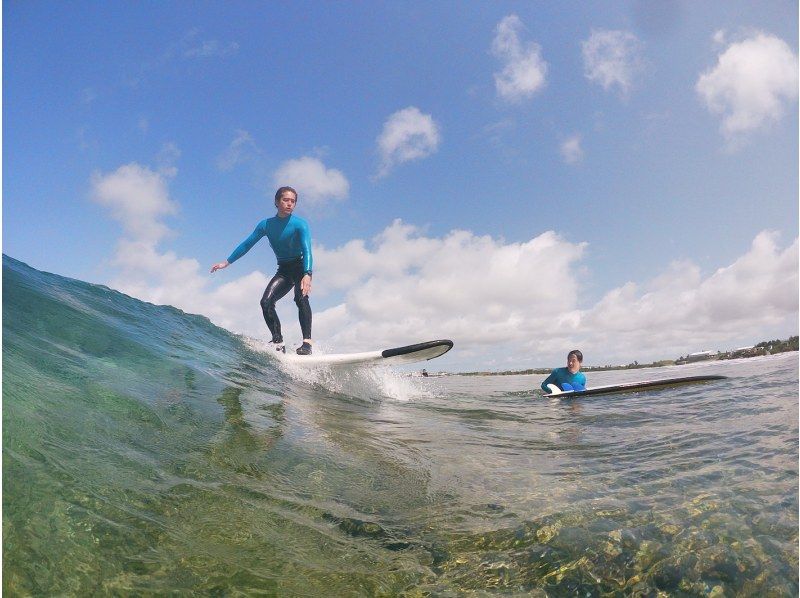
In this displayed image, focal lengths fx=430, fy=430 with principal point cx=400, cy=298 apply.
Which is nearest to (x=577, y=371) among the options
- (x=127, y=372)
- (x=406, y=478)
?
(x=406, y=478)

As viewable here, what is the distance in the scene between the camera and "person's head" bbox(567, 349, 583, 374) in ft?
40.5

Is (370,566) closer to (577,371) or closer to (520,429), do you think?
(520,429)

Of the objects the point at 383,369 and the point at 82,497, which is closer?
the point at 82,497

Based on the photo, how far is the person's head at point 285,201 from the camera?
989 centimetres

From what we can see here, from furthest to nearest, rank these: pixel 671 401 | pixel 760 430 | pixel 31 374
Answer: pixel 671 401, pixel 760 430, pixel 31 374

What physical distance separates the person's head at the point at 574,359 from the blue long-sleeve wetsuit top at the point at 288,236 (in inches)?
310

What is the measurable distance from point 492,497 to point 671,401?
23.6ft

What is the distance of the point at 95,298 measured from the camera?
36.5 ft

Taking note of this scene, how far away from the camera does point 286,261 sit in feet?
33.0

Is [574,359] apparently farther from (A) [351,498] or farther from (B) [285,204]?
(A) [351,498]

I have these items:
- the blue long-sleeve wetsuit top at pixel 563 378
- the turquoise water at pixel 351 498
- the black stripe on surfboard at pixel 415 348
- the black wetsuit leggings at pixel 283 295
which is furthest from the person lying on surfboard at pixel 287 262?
the blue long-sleeve wetsuit top at pixel 563 378

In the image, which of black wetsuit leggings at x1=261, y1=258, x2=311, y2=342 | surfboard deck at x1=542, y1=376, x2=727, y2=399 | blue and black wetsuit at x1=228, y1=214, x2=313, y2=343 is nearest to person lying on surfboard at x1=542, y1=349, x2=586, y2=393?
surfboard deck at x1=542, y1=376, x2=727, y2=399

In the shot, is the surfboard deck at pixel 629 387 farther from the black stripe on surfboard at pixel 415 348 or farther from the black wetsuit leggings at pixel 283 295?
the black wetsuit leggings at pixel 283 295

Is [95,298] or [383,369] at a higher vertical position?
[95,298]
